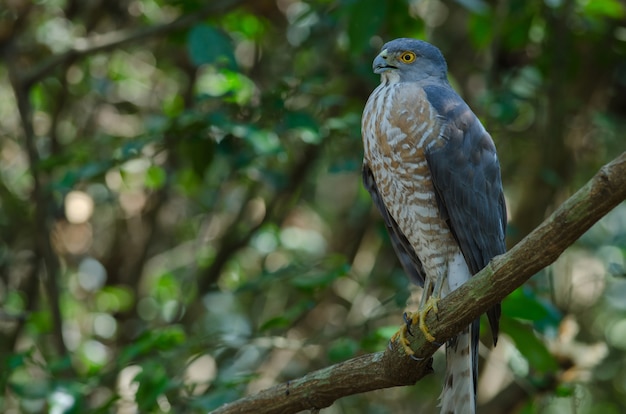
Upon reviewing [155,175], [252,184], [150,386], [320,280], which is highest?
[320,280]

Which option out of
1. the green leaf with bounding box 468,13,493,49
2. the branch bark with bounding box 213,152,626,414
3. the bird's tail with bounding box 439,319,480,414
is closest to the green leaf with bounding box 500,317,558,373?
the bird's tail with bounding box 439,319,480,414

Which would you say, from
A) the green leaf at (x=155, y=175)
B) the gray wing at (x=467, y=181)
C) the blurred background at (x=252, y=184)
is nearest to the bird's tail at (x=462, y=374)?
the gray wing at (x=467, y=181)

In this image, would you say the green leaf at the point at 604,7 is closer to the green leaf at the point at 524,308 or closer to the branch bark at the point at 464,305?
the green leaf at the point at 524,308

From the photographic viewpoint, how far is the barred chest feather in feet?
11.4

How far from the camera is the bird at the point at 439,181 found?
345 cm

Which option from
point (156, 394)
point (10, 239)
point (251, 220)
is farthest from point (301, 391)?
point (10, 239)

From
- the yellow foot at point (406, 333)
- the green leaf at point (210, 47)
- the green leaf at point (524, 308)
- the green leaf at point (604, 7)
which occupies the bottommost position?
the green leaf at point (524, 308)

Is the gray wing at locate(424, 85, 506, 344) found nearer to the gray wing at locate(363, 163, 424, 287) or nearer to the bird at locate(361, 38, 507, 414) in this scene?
the bird at locate(361, 38, 507, 414)

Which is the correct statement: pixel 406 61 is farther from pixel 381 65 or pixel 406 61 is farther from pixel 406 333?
pixel 406 333

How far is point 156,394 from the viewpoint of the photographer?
12.2 ft

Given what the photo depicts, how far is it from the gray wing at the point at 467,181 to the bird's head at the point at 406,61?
165mm

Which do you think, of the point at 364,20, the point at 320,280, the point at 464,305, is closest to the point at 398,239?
the point at 320,280

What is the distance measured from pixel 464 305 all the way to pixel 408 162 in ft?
2.95

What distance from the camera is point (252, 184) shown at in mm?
6031
